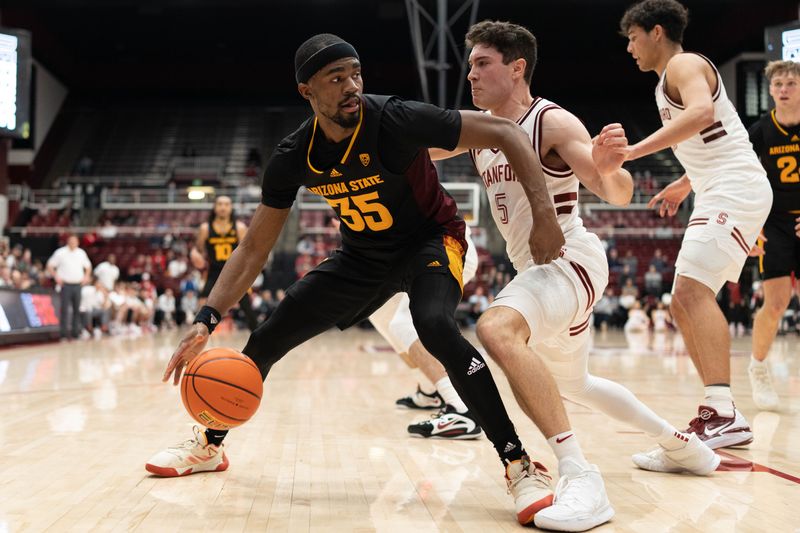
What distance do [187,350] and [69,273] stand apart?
1103cm

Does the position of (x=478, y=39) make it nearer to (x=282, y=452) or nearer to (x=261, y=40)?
(x=282, y=452)

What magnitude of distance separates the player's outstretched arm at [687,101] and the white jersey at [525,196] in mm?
491

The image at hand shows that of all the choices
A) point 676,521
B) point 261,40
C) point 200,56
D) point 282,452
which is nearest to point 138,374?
point 282,452

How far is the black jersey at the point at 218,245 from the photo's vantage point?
9.14 meters

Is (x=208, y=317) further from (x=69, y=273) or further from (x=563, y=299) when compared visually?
(x=69, y=273)

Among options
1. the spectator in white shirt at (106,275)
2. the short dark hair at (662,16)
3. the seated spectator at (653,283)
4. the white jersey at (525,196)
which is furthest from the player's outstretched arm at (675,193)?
the seated spectator at (653,283)

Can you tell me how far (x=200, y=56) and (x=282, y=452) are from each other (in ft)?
101

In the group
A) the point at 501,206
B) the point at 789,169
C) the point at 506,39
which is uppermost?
the point at 506,39

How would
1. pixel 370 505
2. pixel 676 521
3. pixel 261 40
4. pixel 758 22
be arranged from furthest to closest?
1. pixel 261 40
2. pixel 758 22
3. pixel 370 505
4. pixel 676 521

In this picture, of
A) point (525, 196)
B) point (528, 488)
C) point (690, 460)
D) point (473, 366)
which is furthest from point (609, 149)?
point (690, 460)

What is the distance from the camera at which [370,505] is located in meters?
3.01

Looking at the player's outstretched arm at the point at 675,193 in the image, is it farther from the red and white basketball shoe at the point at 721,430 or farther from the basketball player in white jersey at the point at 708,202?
the red and white basketball shoe at the point at 721,430

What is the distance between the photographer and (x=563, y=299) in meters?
3.04

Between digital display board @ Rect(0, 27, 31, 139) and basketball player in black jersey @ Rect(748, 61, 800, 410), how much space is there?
487 inches
